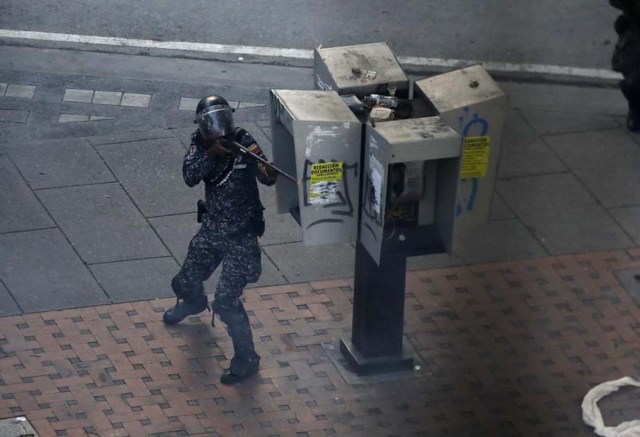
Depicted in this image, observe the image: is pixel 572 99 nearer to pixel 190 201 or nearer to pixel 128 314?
pixel 190 201

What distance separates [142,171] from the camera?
6934 mm

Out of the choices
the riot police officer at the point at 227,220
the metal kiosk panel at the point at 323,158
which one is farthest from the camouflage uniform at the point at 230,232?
the metal kiosk panel at the point at 323,158

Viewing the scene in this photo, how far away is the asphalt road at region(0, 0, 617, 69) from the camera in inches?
331

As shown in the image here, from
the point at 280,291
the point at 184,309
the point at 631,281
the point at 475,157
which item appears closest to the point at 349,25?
the point at 280,291

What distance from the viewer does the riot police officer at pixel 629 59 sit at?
723 cm

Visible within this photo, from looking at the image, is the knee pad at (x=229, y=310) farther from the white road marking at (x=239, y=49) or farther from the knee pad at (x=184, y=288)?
the white road marking at (x=239, y=49)

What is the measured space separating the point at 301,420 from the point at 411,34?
404cm

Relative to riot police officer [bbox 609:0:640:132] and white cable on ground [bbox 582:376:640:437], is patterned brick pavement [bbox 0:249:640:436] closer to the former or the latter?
white cable on ground [bbox 582:376:640:437]

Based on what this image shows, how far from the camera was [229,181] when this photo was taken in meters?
5.12

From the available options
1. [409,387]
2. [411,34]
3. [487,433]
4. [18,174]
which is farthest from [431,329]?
[411,34]

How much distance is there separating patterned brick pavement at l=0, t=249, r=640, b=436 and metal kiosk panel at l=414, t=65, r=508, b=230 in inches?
37.3

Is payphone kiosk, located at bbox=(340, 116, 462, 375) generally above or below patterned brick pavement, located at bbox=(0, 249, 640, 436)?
above

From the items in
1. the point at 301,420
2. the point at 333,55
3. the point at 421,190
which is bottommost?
the point at 301,420

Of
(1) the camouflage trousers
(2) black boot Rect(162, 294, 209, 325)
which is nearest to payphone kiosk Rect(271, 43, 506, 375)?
(1) the camouflage trousers
